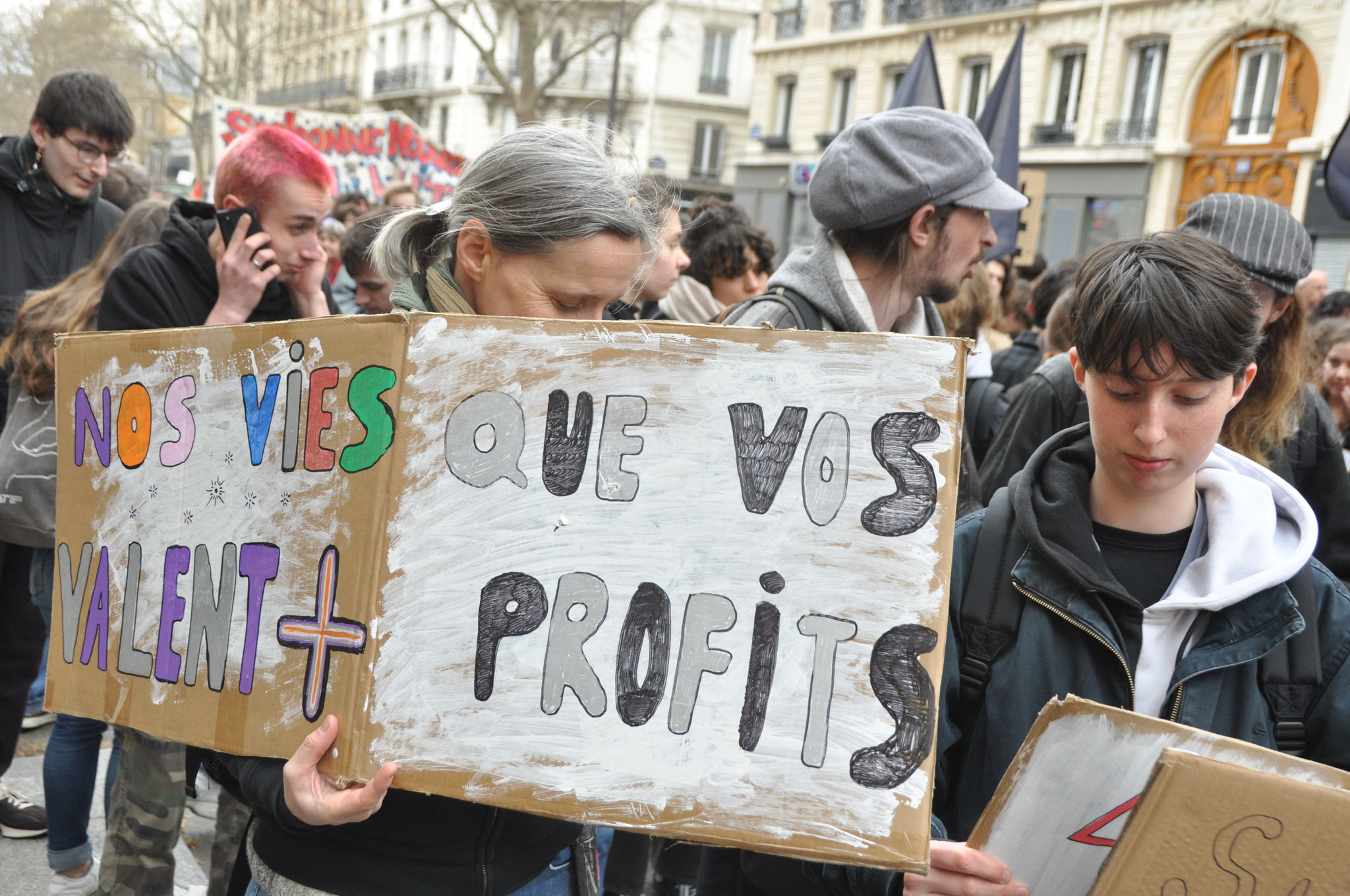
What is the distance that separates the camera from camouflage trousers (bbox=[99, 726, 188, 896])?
89.4 inches

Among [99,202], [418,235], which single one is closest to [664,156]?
[99,202]

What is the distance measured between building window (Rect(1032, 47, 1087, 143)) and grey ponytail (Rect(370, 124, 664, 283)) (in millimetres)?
22177

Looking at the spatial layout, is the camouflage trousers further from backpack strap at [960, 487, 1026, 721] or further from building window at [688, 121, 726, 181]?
building window at [688, 121, 726, 181]

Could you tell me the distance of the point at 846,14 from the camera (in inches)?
1057

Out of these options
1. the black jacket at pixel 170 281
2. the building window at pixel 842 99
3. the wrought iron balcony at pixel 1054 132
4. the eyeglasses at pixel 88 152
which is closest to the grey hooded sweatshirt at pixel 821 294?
the black jacket at pixel 170 281

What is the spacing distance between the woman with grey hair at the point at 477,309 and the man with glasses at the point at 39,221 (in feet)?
A: 6.70

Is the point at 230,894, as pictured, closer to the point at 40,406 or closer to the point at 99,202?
the point at 40,406

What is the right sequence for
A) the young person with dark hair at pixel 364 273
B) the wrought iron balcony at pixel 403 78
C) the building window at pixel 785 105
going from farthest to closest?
the wrought iron balcony at pixel 403 78 → the building window at pixel 785 105 → the young person with dark hair at pixel 364 273

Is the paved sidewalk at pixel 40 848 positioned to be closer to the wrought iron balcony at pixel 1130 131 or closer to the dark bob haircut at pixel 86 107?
the dark bob haircut at pixel 86 107

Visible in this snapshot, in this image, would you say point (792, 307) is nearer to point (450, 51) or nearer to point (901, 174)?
point (901, 174)

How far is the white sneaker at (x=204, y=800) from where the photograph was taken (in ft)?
11.4

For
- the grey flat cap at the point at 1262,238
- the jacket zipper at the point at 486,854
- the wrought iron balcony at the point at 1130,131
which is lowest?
the jacket zipper at the point at 486,854

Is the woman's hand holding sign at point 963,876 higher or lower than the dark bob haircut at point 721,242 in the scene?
lower

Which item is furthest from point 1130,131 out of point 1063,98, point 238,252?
point 238,252
